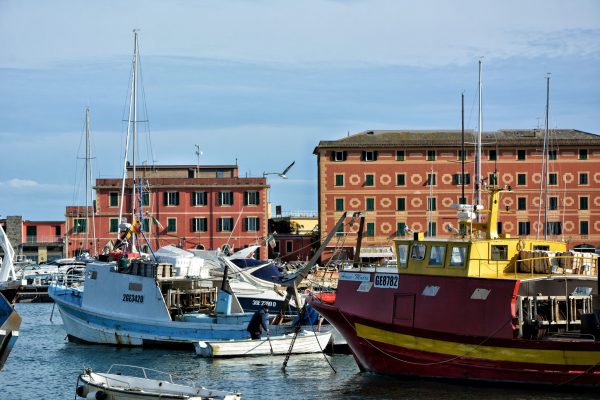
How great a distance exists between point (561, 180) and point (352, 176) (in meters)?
17.5

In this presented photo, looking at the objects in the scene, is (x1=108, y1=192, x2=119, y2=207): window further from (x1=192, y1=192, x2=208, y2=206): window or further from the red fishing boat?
the red fishing boat

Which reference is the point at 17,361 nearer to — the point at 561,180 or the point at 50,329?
the point at 50,329

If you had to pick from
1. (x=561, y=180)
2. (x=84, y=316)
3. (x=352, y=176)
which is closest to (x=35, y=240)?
(x=352, y=176)

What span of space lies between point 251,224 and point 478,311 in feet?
195

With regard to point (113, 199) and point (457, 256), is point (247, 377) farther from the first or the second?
point (113, 199)

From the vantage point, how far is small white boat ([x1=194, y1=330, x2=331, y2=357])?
3575 cm

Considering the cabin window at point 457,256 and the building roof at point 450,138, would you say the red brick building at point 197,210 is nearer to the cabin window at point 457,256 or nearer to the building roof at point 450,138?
the building roof at point 450,138

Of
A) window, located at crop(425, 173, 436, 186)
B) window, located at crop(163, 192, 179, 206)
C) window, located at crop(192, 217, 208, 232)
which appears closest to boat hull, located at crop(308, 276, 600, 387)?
window, located at crop(425, 173, 436, 186)

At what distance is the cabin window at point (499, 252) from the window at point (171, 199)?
58712mm

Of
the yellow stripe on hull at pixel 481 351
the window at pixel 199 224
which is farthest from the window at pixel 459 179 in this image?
the yellow stripe on hull at pixel 481 351

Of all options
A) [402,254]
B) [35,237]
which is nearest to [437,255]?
[402,254]

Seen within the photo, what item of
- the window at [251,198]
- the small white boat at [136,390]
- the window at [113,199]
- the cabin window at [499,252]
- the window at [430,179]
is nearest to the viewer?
the small white boat at [136,390]

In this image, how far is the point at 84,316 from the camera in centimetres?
4303

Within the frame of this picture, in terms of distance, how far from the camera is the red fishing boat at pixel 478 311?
27859mm
